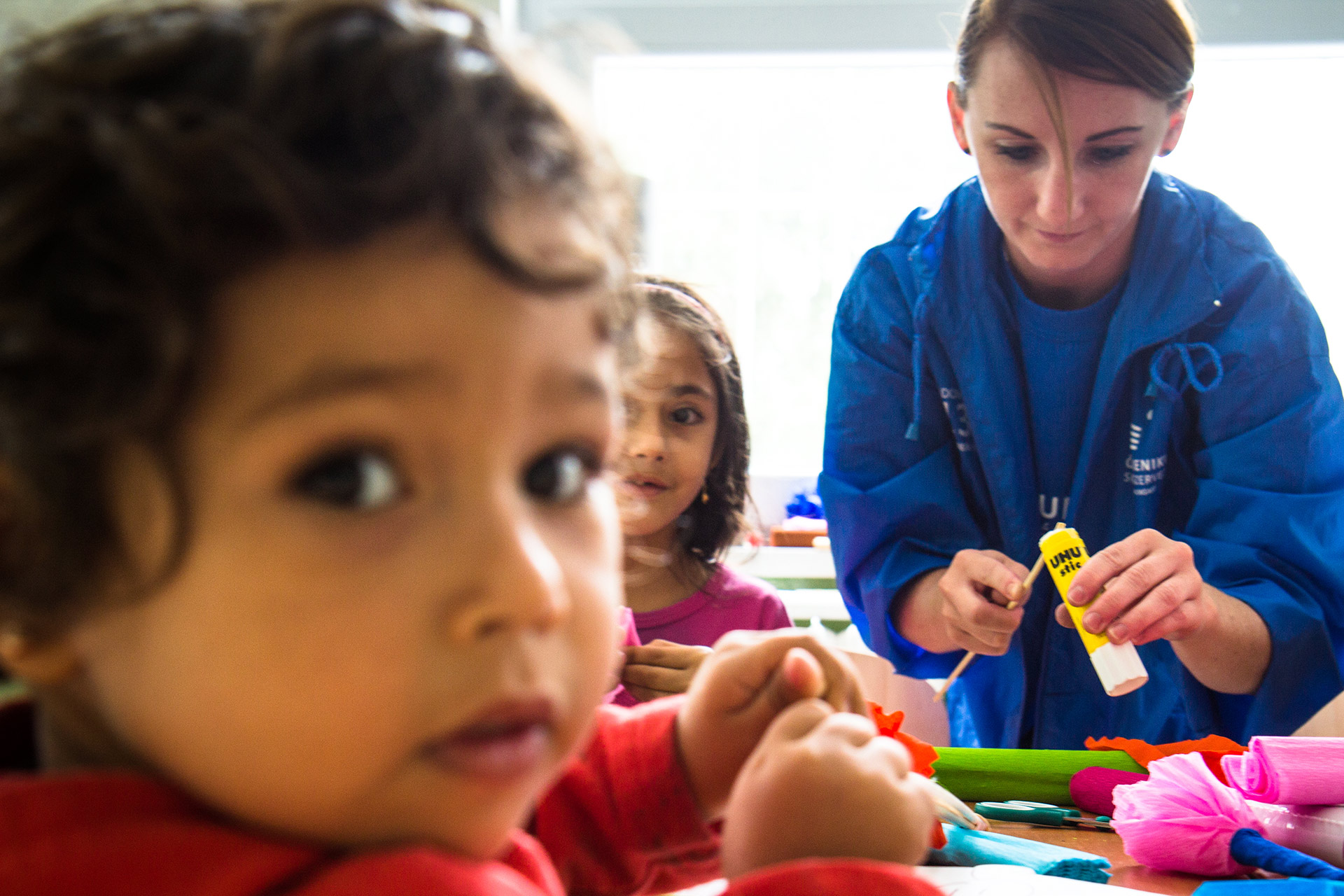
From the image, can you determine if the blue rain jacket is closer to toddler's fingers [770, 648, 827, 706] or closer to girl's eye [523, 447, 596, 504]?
toddler's fingers [770, 648, 827, 706]

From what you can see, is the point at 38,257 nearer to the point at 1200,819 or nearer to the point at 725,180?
the point at 1200,819

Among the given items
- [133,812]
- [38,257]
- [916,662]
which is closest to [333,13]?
[38,257]

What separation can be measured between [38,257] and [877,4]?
2.18 m

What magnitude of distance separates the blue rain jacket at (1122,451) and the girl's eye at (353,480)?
1160 mm

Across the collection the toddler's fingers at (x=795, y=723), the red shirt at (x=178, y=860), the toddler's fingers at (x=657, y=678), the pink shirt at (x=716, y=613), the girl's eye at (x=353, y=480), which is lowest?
the pink shirt at (x=716, y=613)

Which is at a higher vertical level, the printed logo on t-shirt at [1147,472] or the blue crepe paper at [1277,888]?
the blue crepe paper at [1277,888]

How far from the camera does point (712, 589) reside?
145 centimetres

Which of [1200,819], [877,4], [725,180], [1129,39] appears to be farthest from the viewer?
[725,180]

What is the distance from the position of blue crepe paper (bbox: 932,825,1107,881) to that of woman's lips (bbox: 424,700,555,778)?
44cm

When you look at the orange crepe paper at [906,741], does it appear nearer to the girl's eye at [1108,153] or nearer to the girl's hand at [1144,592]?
the girl's hand at [1144,592]

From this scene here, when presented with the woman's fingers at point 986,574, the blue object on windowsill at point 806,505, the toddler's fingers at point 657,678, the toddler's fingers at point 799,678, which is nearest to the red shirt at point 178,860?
the toddler's fingers at point 799,678

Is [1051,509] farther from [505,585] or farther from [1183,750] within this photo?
[505,585]

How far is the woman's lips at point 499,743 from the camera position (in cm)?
33

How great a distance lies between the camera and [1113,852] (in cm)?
77
